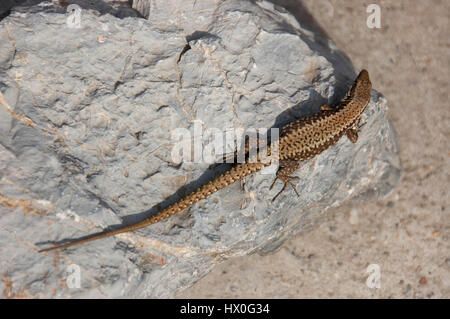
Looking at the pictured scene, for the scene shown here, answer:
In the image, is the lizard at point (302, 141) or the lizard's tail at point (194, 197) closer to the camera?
the lizard's tail at point (194, 197)

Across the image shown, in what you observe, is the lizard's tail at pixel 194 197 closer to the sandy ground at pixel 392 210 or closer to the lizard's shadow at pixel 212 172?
the lizard's shadow at pixel 212 172

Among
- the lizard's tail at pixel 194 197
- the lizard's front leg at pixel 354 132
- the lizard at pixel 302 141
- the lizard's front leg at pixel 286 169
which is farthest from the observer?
the lizard's front leg at pixel 354 132

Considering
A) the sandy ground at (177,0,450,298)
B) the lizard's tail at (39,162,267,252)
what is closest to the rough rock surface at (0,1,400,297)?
the lizard's tail at (39,162,267,252)

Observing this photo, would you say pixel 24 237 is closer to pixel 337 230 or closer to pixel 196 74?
pixel 196 74

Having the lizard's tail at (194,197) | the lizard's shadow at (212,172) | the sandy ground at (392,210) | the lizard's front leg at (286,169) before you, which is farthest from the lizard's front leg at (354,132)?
the sandy ground at (392,210)

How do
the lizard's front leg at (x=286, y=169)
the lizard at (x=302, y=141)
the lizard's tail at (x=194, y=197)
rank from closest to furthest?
1. the lizard's tail at (x=194, y=197)
2. the lizard at (x=302, y=141)
3. the lizard's front leg at (x=286, y=169)

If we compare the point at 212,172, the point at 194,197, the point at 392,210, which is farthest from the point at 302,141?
the point at 392,210
